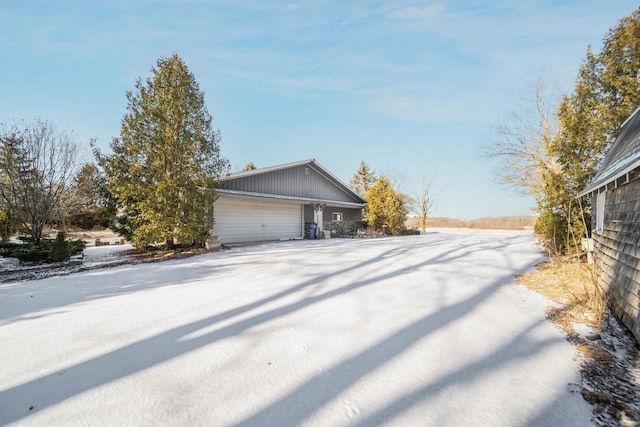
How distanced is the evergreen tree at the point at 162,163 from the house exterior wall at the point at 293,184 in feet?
6.39

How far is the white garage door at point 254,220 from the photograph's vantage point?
12.5 m

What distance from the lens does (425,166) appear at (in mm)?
30016

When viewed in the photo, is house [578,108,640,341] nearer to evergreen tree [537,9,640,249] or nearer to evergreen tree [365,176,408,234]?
evergreen tree [537,9,640,249]

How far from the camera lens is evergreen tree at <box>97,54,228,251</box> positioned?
32.1 feet

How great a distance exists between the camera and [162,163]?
396 inches

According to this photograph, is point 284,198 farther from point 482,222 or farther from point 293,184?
point 482,222

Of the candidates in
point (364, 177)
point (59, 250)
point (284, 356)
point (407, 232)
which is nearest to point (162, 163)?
point (59, 250)

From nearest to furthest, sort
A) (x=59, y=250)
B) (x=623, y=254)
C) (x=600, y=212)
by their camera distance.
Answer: (x=623, y=254), (x=600, y=212), (x=59, y=250)

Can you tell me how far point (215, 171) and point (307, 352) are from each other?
9.72 m

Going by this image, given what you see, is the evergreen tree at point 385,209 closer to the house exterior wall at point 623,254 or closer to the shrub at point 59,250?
the house exterior wall at point 623,254

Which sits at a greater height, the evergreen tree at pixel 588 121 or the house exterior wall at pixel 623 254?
the evergreen tree at pixel 588 121

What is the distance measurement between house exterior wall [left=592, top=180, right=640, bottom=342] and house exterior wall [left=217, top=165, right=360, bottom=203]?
11.6 m

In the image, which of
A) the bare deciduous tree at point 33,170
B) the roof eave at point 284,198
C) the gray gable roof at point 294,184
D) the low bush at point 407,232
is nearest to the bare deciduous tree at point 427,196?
the low bush at point 407,232

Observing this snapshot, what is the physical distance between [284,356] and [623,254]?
4.52 metres
